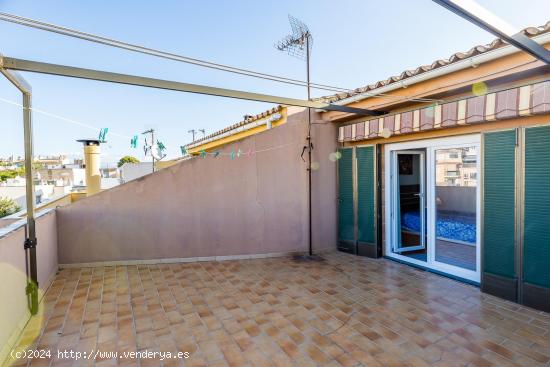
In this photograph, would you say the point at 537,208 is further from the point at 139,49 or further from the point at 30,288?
the point at 30,288

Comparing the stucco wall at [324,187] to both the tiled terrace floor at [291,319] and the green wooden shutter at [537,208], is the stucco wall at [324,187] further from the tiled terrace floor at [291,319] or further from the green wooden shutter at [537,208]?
the green wooden shutter at [537,208]

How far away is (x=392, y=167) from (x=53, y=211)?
8.94 metres

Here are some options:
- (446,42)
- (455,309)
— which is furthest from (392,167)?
(455,309)

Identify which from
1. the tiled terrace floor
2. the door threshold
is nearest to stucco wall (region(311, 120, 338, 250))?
the door threshold

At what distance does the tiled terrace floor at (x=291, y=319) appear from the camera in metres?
3.85

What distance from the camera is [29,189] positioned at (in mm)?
4773

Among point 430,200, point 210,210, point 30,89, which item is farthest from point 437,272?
point 30,89

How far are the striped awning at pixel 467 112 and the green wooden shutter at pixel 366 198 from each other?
59 cm

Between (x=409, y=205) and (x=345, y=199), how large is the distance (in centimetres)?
193

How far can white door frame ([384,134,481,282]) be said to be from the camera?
6133 mm

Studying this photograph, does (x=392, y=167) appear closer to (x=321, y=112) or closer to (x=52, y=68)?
(x=321, y=112)

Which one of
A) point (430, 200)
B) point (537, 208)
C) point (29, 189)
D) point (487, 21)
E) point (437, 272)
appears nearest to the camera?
point (487, 21)

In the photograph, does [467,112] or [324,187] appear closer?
[467,112]

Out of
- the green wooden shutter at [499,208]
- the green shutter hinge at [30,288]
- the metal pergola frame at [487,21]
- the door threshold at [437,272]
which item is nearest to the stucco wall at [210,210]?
the door threshold at [437,272]
